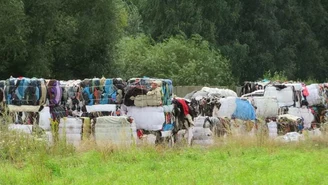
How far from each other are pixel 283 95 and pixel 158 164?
9332 millimetres

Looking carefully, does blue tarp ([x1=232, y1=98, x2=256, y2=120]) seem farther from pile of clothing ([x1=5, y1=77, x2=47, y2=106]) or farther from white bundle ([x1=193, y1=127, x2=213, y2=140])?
pile of clothing ([x1=5, y1=77, x2=47, y2=106])

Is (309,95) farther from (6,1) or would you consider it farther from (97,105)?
(6,1)

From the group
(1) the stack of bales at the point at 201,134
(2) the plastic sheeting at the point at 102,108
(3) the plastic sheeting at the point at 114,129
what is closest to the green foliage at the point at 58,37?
(2) the plastic sheeting at the point at 102,108

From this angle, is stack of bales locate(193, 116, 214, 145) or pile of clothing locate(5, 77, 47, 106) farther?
stack of bales locate(193, 116, 214, 145)

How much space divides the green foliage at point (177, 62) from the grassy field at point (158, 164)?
84.3 feet

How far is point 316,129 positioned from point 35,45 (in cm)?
1678

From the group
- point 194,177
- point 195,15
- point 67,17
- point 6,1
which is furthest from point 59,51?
point 194,177

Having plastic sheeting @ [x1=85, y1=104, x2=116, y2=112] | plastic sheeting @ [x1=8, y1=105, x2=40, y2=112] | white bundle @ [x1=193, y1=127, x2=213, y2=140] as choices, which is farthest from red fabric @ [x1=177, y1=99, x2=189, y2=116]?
plastic sheeting @ [x1=8, y1=105, x2=40, y2=112]

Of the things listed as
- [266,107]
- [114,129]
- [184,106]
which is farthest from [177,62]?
[114,129]

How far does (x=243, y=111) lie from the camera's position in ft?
61.4

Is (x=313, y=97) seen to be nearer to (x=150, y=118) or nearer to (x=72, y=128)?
(x=150, y=118)

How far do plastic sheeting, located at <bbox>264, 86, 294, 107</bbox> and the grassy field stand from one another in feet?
15.9

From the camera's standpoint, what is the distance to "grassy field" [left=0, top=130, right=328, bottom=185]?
35.8 ft

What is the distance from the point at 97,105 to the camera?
1689 centimetres
